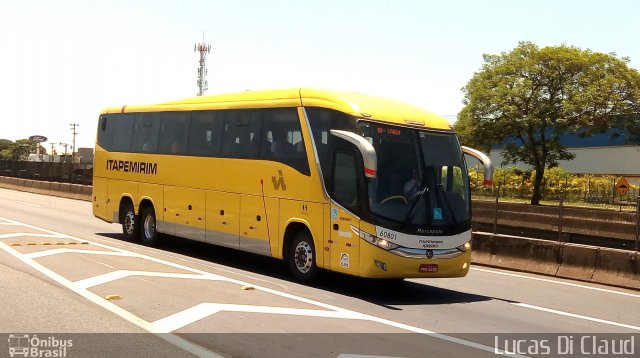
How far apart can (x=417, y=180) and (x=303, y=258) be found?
255 cm

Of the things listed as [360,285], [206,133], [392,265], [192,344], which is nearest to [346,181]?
[392,265]

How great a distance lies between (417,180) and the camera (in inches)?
418

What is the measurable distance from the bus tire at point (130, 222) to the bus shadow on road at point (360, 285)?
142 cm

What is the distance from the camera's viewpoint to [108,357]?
642 centimetres

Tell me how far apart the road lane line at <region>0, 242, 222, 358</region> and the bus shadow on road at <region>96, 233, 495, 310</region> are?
9.82 ft

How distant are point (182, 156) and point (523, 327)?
8.82m

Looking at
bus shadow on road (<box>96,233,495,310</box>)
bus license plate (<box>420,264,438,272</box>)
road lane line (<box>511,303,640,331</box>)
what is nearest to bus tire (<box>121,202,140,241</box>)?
bus shadow on road (<box>96,233,495,310</box>)

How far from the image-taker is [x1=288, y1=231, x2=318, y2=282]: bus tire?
11.5m

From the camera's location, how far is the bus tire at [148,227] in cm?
1642

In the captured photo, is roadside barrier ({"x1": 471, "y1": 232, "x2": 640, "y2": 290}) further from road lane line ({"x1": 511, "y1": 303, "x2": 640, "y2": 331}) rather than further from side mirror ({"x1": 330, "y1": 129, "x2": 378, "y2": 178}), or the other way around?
side mirror ({"x1": 330, "y1": 129, "x2": 378, "y2": 178})

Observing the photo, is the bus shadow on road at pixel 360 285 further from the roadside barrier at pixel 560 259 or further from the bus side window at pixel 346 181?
the roadside barrier at pixel 560 259

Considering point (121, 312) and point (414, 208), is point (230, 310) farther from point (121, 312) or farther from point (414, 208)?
point (414, 208)

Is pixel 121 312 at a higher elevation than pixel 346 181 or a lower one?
lower

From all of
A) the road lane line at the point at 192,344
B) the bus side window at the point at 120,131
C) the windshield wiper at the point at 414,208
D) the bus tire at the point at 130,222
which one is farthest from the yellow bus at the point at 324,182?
the bus side window at the point at 120,131
